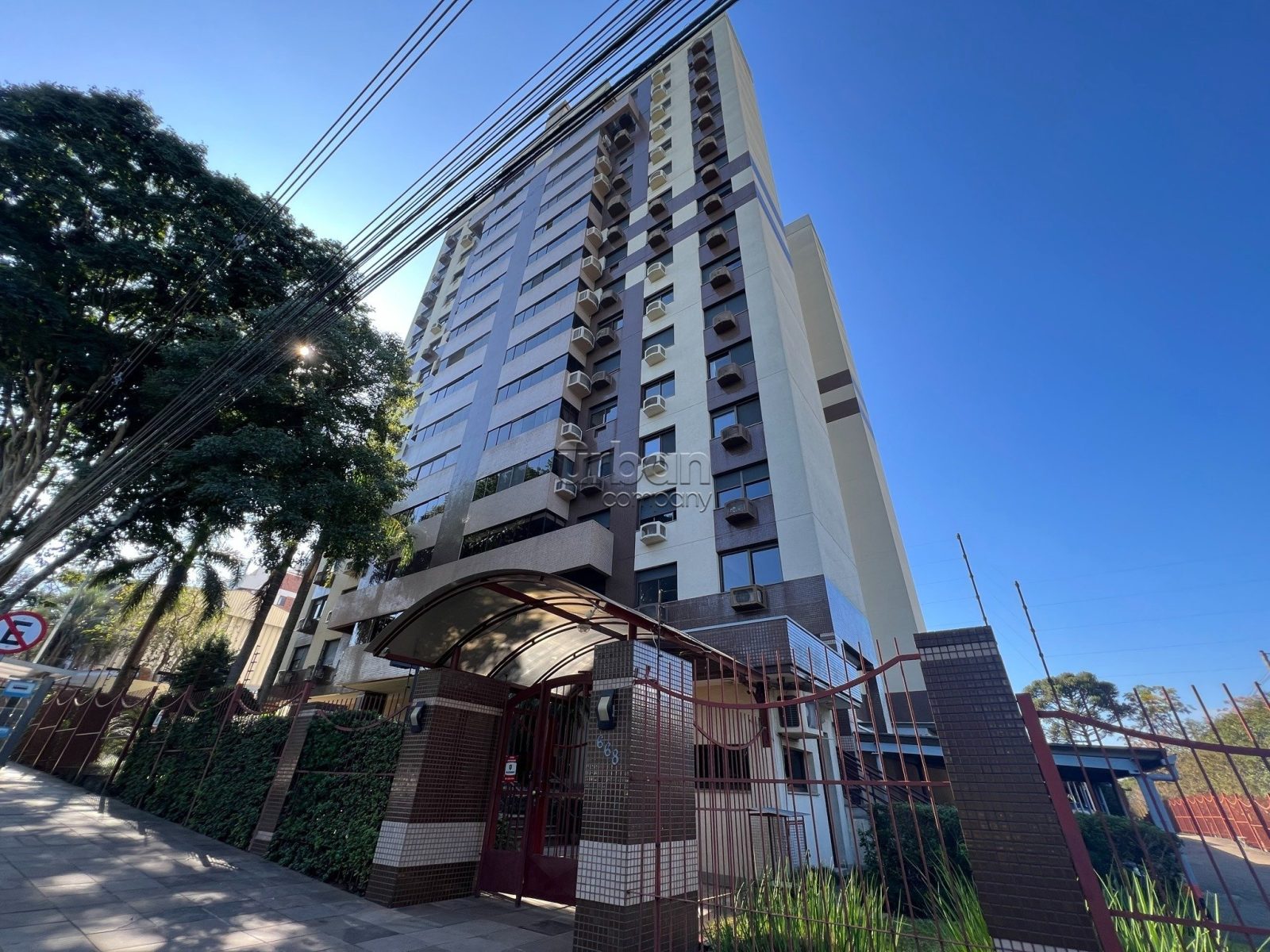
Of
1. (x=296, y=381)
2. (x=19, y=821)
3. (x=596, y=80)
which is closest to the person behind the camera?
(x=596, y=80)

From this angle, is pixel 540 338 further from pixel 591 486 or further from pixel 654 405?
pixel 591 486

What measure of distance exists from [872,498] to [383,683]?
70.0 ft

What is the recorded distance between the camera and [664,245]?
23.2 metres

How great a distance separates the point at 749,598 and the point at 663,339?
11446 millimetres

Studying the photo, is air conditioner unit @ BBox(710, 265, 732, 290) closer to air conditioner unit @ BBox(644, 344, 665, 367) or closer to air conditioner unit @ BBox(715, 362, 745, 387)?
air conditioner unit @ BBox(644, 344, 665, 367)

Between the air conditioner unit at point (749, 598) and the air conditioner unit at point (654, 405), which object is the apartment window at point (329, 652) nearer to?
the air conditioner unit at point (654, 405)

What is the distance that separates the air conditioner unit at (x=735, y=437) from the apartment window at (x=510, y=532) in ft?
22.3

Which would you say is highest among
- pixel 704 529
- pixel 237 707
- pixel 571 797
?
pixel 704 529

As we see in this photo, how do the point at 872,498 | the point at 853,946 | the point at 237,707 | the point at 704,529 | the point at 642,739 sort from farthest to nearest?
the point at 872,498 < the point at 704,529 < the point at 237,707 < the point at 642,739 < the point at 853,946

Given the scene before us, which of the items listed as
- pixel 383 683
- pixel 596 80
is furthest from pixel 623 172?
pixel 383 683

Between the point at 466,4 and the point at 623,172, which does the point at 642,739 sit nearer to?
the point at 466,4

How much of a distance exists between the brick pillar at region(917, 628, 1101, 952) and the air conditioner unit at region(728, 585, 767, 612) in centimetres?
967

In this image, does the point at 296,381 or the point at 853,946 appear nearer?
the point at 853,946

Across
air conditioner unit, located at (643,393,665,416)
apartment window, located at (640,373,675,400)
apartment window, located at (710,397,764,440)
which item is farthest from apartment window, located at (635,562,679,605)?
apartment window, located at (640,373,675,400)
